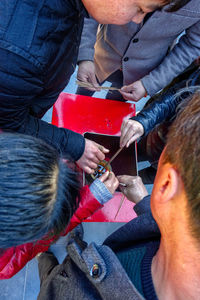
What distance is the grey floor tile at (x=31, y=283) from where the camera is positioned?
143 cm

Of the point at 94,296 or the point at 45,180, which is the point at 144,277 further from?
the point at 45,180

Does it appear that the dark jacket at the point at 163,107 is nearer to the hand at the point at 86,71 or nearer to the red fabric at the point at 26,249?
the hand at the point at 86,71

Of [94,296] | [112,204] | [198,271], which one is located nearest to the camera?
[198,271]

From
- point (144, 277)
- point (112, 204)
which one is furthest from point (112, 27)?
point (144, 277)

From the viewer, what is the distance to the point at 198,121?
0.54 metres

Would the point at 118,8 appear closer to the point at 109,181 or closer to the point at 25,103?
the point at 25,103

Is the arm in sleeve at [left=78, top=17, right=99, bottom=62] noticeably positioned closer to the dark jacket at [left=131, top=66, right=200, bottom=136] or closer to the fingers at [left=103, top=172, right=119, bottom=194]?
the dark jacket at [left=131, top=66, right=200, bottom=136]

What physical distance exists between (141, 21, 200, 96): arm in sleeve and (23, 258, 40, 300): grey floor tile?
1.34 m

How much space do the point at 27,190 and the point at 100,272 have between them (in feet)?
0.97

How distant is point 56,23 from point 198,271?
29.0 inches

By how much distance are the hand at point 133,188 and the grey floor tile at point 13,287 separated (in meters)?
0.92

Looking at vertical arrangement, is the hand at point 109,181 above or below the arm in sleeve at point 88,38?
below

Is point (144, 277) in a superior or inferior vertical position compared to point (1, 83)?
inferior

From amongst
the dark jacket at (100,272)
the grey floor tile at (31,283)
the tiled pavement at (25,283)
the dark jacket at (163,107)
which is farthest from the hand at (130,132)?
the grey floor tile at (31,283)
